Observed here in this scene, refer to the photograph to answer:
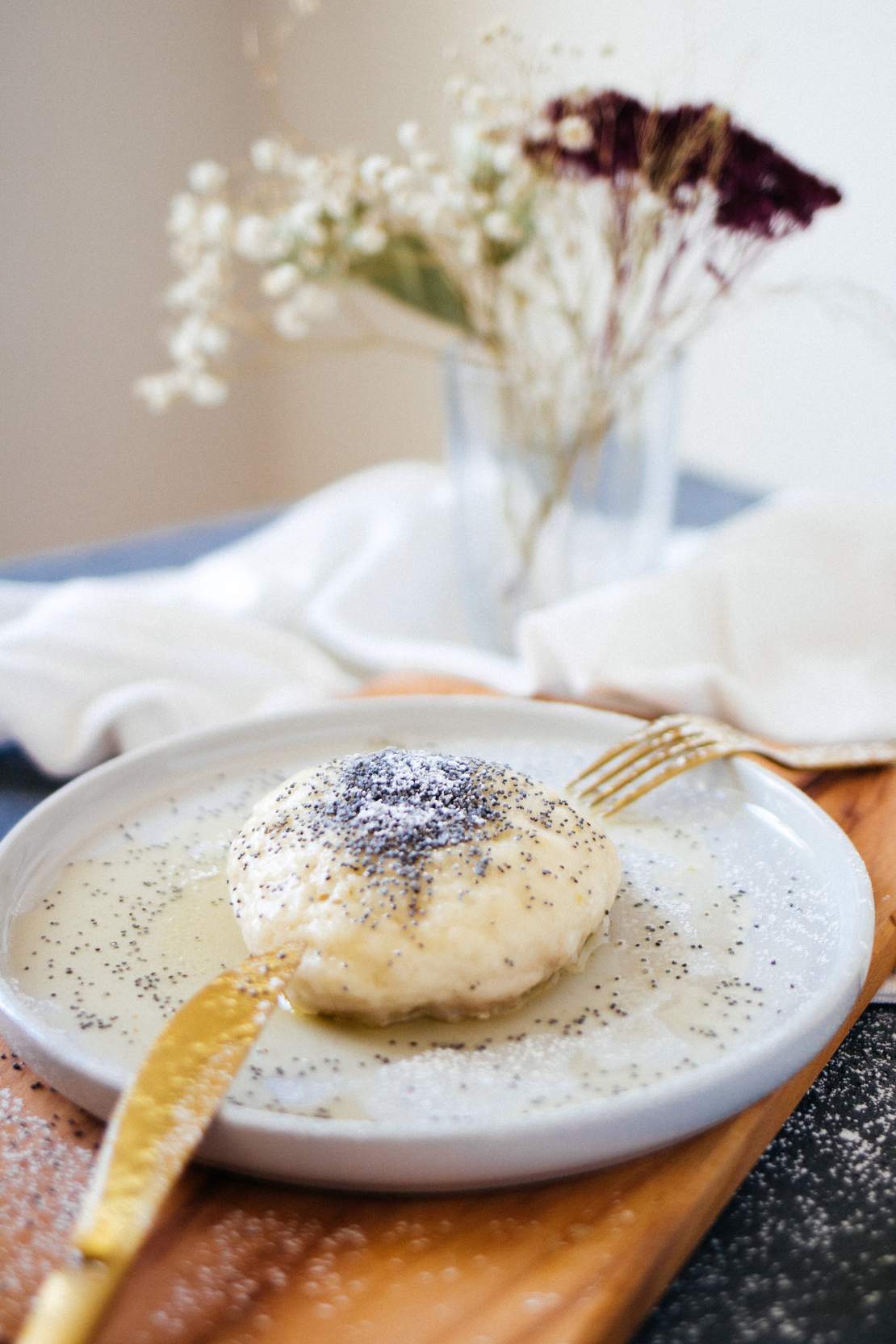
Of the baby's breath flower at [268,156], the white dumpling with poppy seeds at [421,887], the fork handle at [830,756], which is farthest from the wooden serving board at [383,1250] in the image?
the baby's breath flower at [268,156]

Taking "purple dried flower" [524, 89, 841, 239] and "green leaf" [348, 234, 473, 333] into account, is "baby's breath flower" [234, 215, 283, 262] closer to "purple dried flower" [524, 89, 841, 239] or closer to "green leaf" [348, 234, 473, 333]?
"green leaf" [348, 234, 473, 333]

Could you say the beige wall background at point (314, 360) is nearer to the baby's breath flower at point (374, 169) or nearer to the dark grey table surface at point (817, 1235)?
the baby's breath flower at point (374, 169)

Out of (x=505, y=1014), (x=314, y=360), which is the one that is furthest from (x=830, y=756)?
(x=314, y=360)

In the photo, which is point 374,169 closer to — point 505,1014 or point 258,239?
point 258,239

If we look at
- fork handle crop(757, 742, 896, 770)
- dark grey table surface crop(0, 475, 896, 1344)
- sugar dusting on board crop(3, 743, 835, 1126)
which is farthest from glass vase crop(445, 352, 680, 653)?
dark grey table surface crop(0, 475, 896, 1344)

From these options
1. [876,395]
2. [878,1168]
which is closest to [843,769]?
[878,1168]
